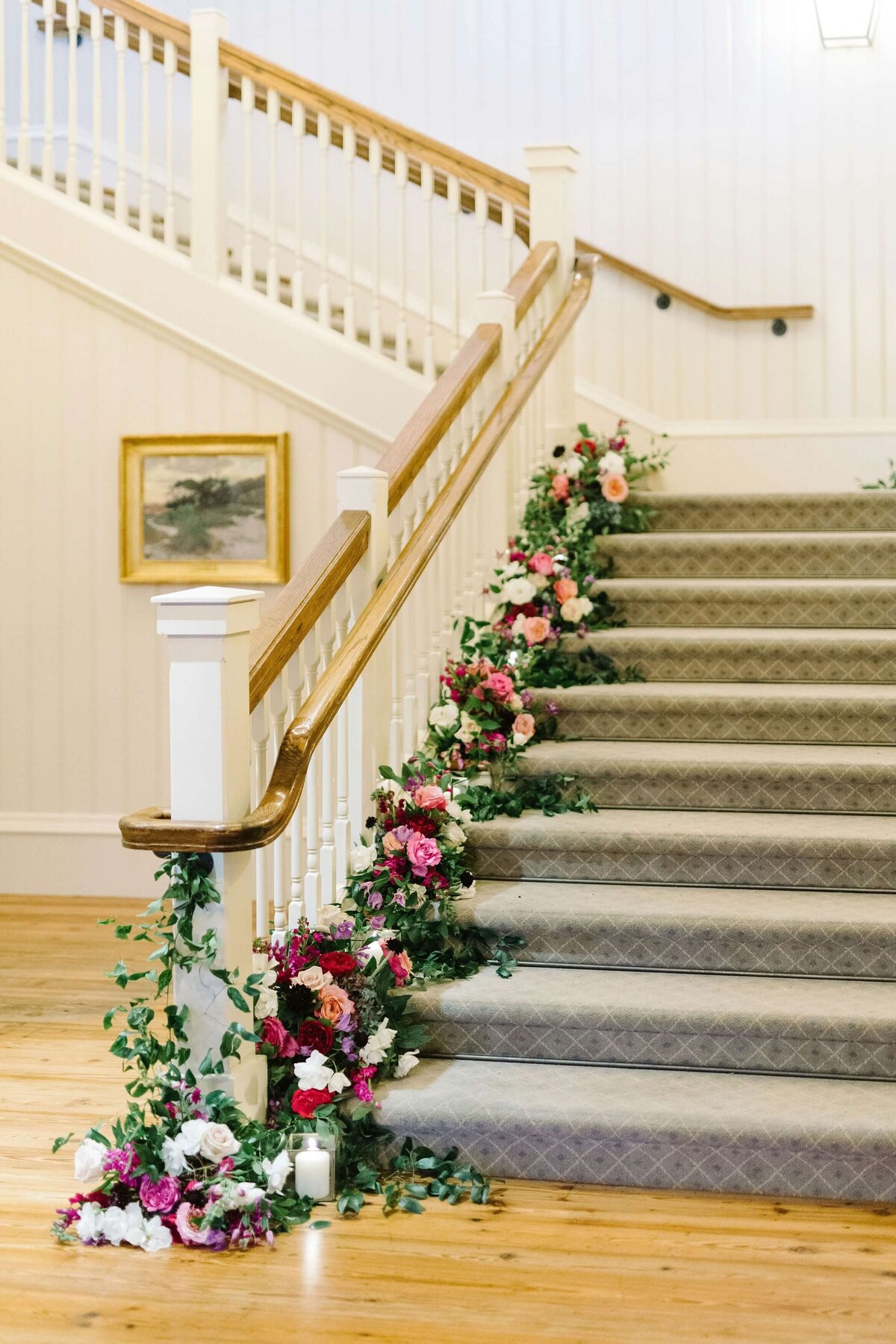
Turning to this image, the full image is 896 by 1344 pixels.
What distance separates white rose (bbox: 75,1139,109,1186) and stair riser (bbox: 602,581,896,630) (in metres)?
2.64

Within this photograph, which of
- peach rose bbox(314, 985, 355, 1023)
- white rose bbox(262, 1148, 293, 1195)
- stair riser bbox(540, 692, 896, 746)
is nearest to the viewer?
white rose bbox(262, 1148, 293, 1195)

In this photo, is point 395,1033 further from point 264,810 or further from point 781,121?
point 781,121

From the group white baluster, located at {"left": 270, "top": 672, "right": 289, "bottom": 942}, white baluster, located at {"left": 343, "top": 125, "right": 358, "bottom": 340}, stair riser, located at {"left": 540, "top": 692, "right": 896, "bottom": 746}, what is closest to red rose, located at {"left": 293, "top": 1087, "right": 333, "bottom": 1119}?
white baluster, located at {"left": 270, "top": 672, "right": 289, "bottom": 942}

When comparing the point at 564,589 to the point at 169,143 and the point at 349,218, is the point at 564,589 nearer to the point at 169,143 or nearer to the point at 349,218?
the point at 349,218

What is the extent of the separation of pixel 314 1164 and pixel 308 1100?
13 cm

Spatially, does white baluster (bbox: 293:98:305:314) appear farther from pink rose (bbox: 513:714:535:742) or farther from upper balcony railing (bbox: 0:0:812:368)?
pink rose (bbox: 513:714:535:742)

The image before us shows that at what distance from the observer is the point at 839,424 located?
627 centimetres

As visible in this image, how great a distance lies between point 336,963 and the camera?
303 centimetres

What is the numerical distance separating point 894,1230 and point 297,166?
416 centimetres

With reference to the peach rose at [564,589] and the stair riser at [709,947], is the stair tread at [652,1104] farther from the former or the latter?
the peach rose at [564,589]

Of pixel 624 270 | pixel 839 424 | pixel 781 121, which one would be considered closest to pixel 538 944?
pixel 839 424

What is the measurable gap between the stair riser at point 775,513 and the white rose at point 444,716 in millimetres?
1715

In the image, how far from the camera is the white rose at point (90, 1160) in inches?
108

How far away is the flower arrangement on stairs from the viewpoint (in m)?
2.72
